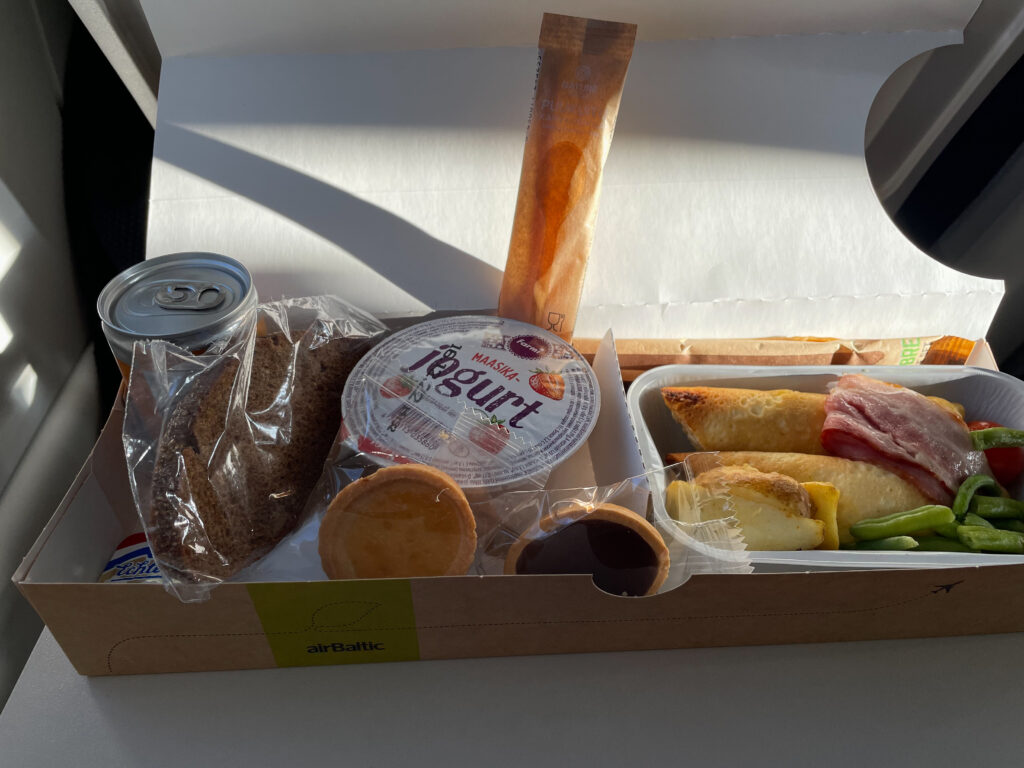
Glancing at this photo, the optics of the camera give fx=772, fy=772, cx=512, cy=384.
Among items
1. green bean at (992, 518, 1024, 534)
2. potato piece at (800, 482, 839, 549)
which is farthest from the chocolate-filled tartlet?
green bean at (992, 518, 1024, 534)

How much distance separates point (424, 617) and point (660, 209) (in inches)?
29.0

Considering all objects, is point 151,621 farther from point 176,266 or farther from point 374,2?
point 374,2

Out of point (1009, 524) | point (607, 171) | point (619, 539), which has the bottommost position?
point (1009, 524)

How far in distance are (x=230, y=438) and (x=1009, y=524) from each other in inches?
34.9

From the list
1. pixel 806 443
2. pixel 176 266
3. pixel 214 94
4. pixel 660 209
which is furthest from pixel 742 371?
pixel 214 94

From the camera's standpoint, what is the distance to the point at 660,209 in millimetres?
1193

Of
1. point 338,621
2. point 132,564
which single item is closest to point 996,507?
point 338,621

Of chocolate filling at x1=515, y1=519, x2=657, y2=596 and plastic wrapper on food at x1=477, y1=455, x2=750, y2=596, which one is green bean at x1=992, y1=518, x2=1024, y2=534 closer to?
plastic wrapper on food at x1=477, y1=455, x2=750, y2=596

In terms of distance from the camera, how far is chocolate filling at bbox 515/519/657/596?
0.75 m

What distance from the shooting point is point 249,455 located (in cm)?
85

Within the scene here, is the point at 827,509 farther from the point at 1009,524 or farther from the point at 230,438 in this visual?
the point at 230,438

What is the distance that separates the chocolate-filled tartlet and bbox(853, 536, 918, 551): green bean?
28 cm

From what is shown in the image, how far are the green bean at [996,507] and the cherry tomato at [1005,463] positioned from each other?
71 mm

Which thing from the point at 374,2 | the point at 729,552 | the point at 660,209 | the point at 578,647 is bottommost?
the point at 578,647
